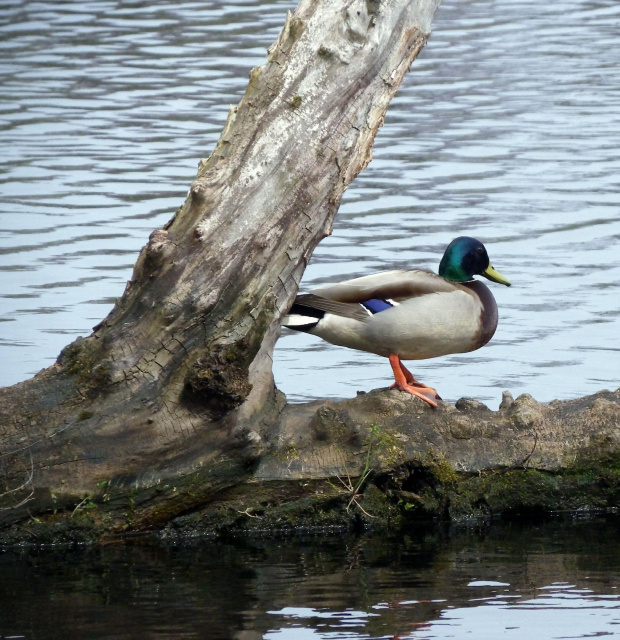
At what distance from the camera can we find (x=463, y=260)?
25.9 ft

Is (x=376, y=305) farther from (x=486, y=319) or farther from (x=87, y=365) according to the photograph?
(x=87, y=365)

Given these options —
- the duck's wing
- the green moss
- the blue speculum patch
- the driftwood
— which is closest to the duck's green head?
the duck's wing

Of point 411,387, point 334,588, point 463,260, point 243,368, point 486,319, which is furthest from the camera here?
point 463,260

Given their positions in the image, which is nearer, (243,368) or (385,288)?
(243,368)

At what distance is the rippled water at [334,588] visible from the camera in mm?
5562

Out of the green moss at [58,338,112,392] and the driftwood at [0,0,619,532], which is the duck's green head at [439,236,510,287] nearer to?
the driftwood at [0,0,619,532]

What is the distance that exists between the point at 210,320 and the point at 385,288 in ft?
4.32

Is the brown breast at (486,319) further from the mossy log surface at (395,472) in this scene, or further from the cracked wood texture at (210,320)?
the cracked wood texture at (210,320)

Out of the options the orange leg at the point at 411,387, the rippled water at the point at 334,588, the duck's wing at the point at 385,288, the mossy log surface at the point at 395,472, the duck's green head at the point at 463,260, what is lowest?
the rippled water at the point at 334,588

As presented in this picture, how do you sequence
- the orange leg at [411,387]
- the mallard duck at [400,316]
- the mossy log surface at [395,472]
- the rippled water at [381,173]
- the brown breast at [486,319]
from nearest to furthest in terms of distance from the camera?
1. the mossy log surface at [395,472]
2. the orange leg at [411,387]
3. the mallard duck at [400,316]
4. the brown breast at [486,319]
5. the rippled water at [381,173]

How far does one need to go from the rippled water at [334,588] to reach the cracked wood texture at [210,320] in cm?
34

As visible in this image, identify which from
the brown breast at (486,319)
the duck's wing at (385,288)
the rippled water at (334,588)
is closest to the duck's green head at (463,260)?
the brown breast at (486,319)

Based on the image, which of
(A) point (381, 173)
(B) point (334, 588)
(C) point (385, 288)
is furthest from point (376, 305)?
(A) point (381, 173)

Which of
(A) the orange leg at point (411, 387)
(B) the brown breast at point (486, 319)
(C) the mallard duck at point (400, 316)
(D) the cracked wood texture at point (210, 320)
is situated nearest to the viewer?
(D) the cracked wood texture at point (210, 320)
